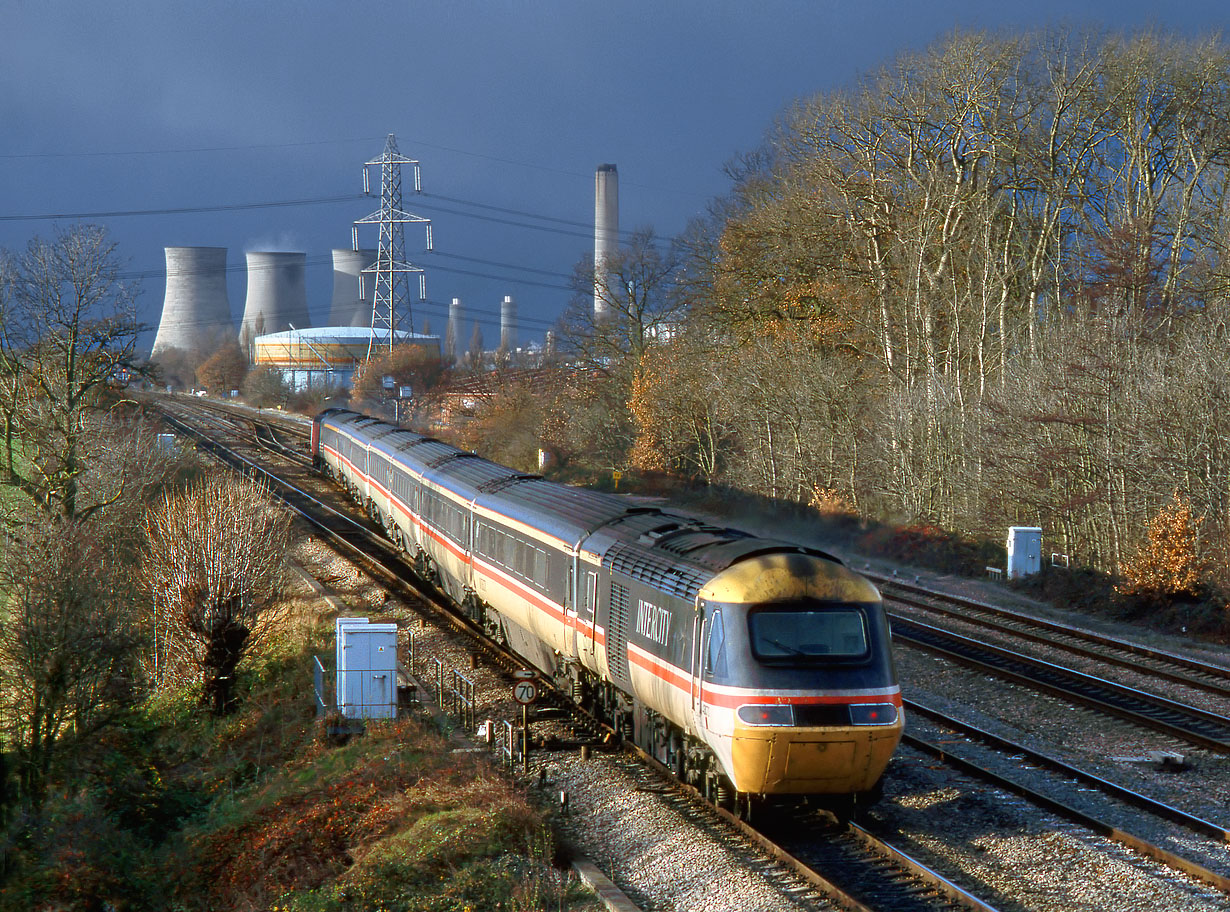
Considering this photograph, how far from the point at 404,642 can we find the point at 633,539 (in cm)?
942

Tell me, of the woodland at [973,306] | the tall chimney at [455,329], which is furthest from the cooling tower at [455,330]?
the woodland at [973,306]

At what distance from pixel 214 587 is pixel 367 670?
5.65m

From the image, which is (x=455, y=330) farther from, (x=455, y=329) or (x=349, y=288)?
(x=349, y=288)

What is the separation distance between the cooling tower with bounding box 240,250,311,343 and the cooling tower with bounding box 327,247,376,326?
197 inches

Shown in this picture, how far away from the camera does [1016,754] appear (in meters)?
13.7

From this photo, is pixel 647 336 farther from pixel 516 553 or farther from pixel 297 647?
pixel 516 553

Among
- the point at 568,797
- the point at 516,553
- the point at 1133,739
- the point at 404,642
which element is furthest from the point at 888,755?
the point at 404,642

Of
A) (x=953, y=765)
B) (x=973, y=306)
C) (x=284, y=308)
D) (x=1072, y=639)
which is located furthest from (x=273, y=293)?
(x=953, y=765)

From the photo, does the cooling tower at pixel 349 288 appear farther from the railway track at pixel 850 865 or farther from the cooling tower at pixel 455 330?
the railway track at pixel 850 865

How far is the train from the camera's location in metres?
10.4

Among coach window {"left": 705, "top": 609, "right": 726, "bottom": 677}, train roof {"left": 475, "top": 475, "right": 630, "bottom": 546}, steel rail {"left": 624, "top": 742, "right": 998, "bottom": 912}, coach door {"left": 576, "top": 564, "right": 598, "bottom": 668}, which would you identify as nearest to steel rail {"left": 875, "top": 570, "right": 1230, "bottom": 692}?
train roof {"left": 475, "top": 475, "right": 630, "bottom": 546}

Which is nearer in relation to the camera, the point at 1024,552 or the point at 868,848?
the point at 868,848

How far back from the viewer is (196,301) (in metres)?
106

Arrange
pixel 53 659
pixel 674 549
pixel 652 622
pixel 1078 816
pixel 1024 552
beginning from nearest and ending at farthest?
pixel 1078 816 → pixel 652 622 → pixel 674 549 → pixel 53 659 → pixel 1024 552
